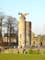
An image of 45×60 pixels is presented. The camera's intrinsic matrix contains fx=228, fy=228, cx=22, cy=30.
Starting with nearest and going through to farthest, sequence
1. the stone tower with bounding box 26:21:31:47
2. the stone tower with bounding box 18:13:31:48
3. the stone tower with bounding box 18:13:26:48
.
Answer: the stone tower with bounding box 18:13:26:48 < the stone tower with bounding box 18:13:31:48 < the stone tower with bounding box 26:21:31:47

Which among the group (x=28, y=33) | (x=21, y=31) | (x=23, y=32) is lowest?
(x=28, y=33)

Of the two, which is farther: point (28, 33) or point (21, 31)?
point (28, 33)

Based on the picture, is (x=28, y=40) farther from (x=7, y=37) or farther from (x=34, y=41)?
(x=34, y=41)

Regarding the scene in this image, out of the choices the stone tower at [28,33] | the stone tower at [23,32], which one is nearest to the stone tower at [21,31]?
the stone tower at [23,32]

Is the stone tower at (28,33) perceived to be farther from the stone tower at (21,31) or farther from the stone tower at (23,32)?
the stone tower at (21,31)

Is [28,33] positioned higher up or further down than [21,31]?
further down

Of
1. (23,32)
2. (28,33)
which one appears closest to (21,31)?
(23,32)

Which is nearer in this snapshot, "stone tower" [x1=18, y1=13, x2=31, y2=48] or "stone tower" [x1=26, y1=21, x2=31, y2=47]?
"stone tower" [x1=18, y1=13, x2=31, y2=48]

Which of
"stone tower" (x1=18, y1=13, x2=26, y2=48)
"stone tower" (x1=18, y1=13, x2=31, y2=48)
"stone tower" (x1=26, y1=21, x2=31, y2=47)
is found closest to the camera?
"stone tower" (x1=18, y1=13, x2=26, y2=48)

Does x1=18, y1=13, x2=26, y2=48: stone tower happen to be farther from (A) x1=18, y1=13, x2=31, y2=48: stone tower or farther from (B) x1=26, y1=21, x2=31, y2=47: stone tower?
(B) x1=26, y1=21, x2=31, y2=47: stone tower

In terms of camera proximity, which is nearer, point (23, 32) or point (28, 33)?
point (23, 32)

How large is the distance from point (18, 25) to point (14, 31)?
1695 mm

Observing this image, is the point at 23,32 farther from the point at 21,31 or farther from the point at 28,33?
the point at 28,33

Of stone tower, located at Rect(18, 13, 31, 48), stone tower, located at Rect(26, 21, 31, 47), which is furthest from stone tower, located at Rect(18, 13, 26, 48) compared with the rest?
stone tower, located at Rect(26, 21, 31, 47)
